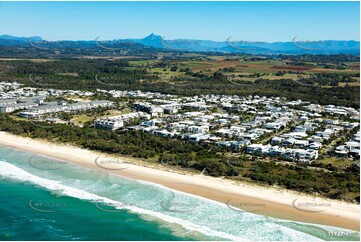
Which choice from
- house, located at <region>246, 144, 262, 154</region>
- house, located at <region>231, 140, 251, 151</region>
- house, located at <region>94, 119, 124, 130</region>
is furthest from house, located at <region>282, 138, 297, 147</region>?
house, located at <region>94, 119, 124, 130</region>

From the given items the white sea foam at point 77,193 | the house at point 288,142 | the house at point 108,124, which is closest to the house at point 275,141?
the house at point 288,142

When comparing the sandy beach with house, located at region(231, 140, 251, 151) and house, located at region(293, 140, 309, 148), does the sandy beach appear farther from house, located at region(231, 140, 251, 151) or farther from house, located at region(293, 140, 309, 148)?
house, located at region(293, 140, 309, 148)

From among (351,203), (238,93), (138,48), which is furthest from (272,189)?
(138,48)

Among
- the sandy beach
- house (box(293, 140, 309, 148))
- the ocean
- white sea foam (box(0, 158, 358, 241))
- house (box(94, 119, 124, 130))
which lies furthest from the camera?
house (box(94, 119, 124, 130))

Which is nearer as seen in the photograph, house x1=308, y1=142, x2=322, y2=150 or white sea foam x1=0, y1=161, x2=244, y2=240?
white sea foam x1=0, y1=161, x2=244, y2=240

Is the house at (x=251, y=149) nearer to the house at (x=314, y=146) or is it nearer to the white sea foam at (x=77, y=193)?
the house at (x=314, y=146)

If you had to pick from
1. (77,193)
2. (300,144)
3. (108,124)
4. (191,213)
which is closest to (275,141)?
(300,144)
